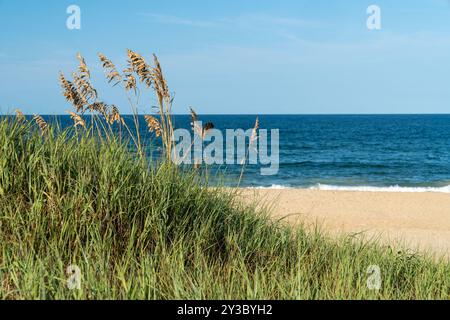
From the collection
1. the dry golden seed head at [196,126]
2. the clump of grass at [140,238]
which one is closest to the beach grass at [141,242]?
the clump of grass at [140,238]

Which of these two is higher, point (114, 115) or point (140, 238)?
point (114, 115)

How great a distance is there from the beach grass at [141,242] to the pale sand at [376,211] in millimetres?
7484

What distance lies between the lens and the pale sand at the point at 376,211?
43.9ft

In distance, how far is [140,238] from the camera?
4.13 m

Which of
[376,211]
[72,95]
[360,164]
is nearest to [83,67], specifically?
[72,95]

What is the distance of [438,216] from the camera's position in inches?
666

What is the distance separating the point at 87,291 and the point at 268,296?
1.17 meters

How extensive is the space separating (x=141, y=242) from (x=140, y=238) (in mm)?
107

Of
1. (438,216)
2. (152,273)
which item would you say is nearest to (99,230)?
(152,273)

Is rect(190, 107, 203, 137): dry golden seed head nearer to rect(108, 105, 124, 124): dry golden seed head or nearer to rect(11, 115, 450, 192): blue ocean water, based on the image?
rect(108, 105, 124, 124): dry golden seed head

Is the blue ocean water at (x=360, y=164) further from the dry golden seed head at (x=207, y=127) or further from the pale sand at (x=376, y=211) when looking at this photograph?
the dry golden seed head at (x=207, y=127)

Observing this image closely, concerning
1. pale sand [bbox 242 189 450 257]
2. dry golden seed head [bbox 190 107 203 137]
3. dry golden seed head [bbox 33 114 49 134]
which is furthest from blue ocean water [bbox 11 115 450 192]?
dry golden seed head [bbox 33 114 49 134]

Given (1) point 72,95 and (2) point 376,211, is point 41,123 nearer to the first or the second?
(1) point 72,95
